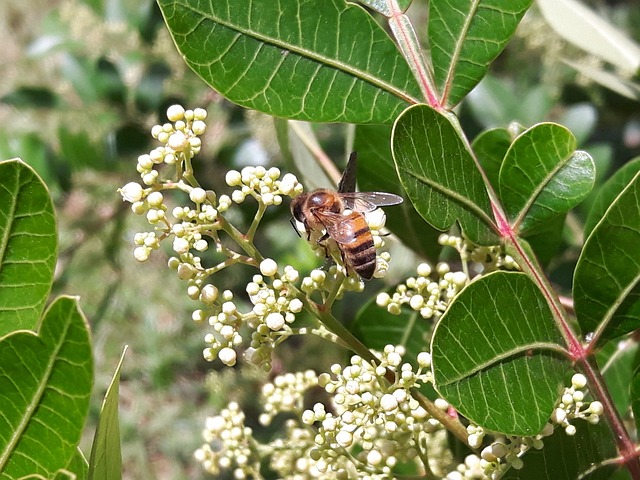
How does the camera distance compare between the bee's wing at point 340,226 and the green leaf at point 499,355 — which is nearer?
the green leaf at point 499,355

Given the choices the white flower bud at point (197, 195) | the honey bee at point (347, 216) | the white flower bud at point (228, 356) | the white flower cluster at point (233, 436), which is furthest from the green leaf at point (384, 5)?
the white flower cluster at point (233, 436)

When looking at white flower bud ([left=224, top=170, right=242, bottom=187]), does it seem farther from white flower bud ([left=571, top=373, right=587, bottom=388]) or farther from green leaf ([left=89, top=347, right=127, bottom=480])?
white flower bud ([left=571, top=373, right=587, bottom=388])

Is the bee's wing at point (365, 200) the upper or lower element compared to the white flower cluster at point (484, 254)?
lower

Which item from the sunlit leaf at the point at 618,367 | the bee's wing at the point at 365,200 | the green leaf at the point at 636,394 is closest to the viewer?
the green leaf at the point at 636,394

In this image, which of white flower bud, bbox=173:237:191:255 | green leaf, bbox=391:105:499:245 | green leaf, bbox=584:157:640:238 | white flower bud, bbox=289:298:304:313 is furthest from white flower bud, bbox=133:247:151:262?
green leaf, bbox=584:157:640:238

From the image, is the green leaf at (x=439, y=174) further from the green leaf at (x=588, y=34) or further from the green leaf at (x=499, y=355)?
the green leaf at (x=588, y=34)

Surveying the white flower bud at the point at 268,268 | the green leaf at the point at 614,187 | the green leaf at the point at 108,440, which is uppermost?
the green leaf at the point at 614,187

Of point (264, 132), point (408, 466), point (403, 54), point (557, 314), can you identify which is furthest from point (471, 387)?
point (264, 132)
